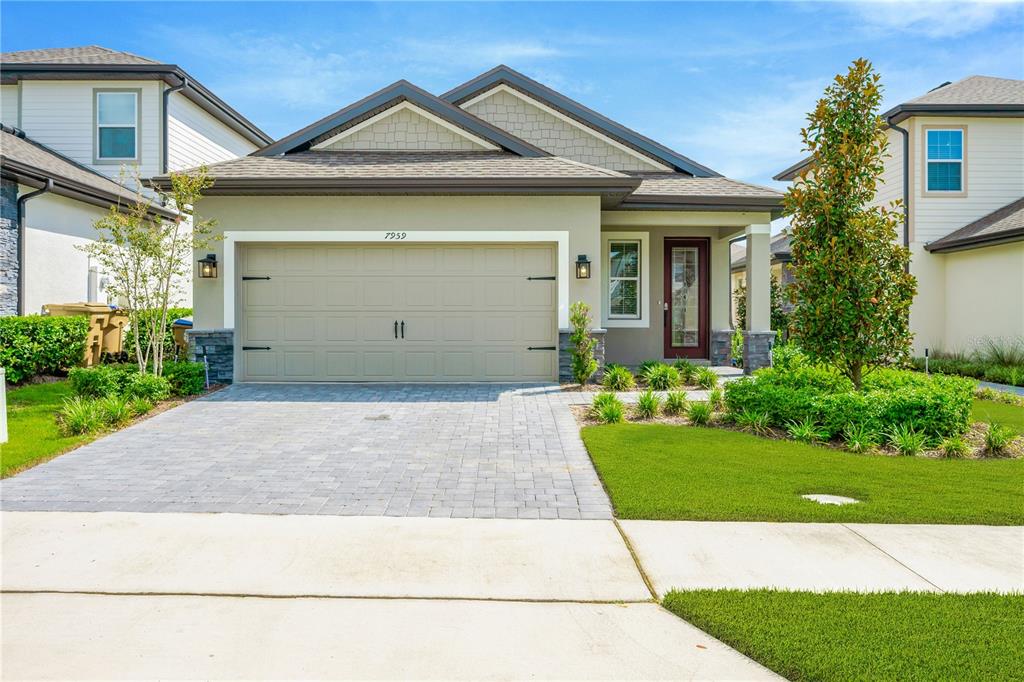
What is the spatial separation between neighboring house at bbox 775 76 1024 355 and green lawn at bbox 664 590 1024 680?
1347cm

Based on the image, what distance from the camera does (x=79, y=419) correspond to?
25.0ft

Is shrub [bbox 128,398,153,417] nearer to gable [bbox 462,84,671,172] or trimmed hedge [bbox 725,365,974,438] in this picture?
trimmed hedge [bbox 725,365,974,438]

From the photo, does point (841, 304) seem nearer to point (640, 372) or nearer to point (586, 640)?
point (640, 372)

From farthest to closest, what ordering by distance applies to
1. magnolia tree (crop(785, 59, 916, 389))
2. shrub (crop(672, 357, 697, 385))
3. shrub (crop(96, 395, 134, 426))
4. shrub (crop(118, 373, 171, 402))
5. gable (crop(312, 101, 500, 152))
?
1. gable (crop(312, 101, 500, 152))
2. shrub (crop(672, 357, 697, 385))
3. shrub (crop(118, 373, 171, 402))
4. magnolia tree (crop(785, 59, 916, 389))
5. shrub (crop(96, 395, 134, 426))

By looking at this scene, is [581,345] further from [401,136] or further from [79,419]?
[79,419]

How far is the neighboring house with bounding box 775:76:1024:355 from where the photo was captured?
15.0 metres

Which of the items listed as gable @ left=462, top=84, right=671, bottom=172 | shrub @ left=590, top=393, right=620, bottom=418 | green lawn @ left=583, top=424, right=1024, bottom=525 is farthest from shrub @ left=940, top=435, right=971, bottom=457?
gable @ left=462, top=84, right=671, bottom=172

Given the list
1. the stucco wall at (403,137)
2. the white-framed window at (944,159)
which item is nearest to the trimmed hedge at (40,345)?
the stucco wall at (403,137)

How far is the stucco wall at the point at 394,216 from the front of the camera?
36.2 feet

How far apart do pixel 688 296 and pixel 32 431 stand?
38.8 ft

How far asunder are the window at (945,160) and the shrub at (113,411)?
1717cm

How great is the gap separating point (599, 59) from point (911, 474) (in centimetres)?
921

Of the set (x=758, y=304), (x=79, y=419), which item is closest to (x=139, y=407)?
(x=79, y=419)

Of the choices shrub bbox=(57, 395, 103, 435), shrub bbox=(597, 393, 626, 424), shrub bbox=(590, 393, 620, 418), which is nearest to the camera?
shrub bbox=(57, 395, 103, 435)
